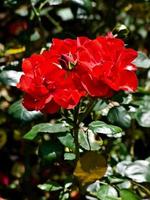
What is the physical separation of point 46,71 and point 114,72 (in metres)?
0.13

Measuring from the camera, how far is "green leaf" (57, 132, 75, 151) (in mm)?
1174

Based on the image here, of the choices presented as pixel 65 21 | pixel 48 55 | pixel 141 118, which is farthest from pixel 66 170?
pixel 48 55

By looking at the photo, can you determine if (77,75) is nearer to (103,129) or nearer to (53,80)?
(53,80)

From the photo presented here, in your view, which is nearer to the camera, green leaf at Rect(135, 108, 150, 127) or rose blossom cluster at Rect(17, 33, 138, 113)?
rose blossom cluster at Rect(17, 33, 138, 113)

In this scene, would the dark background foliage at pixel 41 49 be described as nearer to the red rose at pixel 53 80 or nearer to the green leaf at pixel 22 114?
the green leaf at pixel 22 114

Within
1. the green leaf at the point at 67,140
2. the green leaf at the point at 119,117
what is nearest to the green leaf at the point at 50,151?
the green leaf at the point at 67,140

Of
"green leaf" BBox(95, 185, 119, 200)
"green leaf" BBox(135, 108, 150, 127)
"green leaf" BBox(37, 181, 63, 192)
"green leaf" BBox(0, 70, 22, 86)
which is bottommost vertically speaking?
"green leaf" BBox(37, 181, 63, 192)

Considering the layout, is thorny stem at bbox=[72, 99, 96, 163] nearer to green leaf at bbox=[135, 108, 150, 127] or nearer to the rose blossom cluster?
the rose blossom cluster

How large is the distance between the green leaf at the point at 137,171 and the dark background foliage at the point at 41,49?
0.33 feet

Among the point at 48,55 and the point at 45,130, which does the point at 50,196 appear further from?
the point at 48,55

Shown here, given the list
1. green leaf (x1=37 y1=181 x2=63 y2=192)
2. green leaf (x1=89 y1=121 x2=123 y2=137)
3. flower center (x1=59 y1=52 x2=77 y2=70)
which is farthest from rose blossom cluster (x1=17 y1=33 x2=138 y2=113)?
green leaf (x1=37 y1=181 x2=63 y2=192)

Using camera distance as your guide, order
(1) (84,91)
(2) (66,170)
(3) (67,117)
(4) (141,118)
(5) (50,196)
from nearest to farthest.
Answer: (1) (84,91) → (3) (67,117) → (4) (141,118) → (5) (50,196) → (2) (66,170)

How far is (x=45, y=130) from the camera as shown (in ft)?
3.79

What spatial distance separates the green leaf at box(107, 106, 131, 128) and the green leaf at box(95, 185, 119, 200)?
0.14 m
